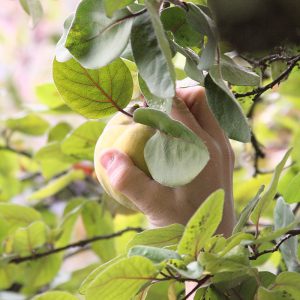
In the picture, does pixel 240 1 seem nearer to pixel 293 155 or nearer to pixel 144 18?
pixel 144 18

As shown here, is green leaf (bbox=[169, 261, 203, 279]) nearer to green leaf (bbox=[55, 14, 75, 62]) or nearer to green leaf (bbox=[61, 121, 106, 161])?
green leaf (bbox=[55, 14, 75, 62])

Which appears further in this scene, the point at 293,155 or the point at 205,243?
the point at 293,155

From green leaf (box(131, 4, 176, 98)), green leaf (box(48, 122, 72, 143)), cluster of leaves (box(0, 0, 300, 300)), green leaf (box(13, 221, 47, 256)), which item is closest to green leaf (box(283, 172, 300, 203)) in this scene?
cluster of leaves (box(0, 0, 300, 300))

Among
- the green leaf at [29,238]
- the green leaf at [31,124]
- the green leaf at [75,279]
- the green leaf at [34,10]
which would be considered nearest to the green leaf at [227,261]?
the green leaf at [34,10]

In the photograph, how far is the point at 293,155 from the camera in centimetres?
86

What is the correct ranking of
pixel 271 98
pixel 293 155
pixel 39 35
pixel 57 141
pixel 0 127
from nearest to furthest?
pixel 293 155, pixel 57 141, pixel 0 127, pixel 271 98, pixel 39 35

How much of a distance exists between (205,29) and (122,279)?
18 cm

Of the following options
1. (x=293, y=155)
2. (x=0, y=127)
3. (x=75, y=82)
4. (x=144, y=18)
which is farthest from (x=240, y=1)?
(x=0, y=127)

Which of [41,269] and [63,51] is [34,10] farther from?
[41,269]

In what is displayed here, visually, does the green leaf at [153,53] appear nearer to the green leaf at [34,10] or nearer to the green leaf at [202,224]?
the green leaf at [202,224]

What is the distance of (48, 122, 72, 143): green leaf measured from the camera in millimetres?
1071

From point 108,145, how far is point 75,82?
7cm

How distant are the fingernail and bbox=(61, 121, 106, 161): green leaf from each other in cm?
21

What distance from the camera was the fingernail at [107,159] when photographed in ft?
1.87
